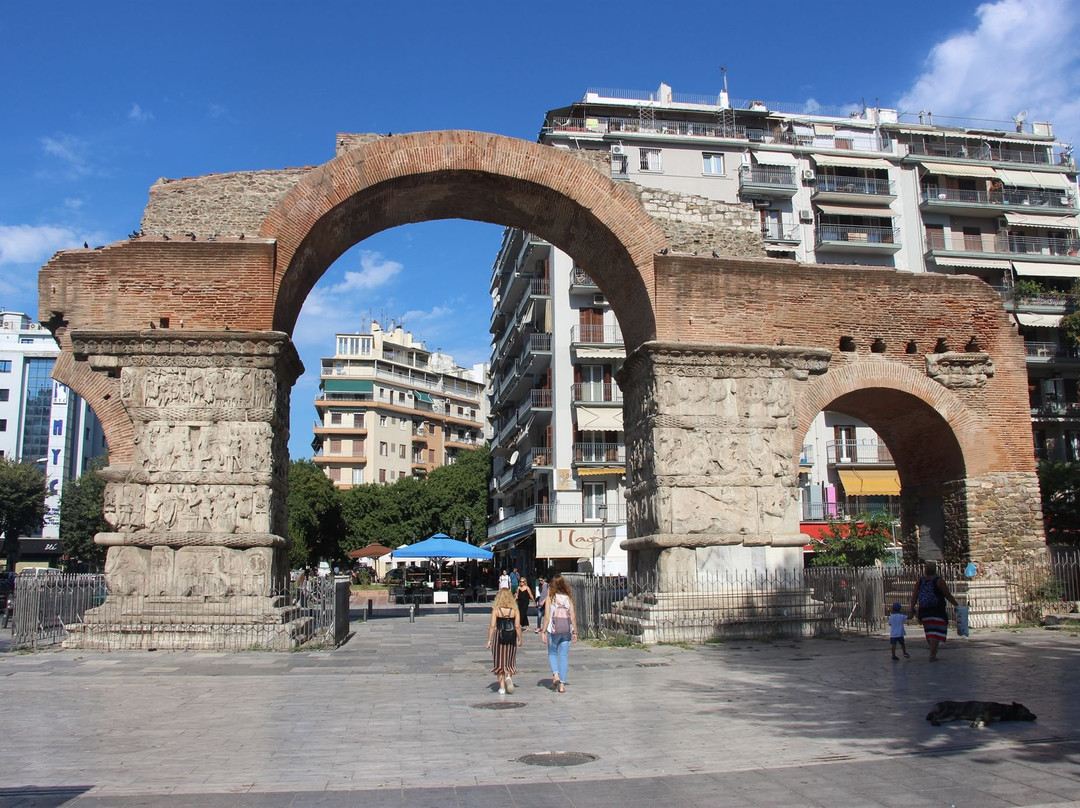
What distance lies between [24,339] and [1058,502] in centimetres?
6874

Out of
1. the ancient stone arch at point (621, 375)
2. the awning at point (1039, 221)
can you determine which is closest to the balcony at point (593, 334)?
the ancient stone arch at point (621, 375)

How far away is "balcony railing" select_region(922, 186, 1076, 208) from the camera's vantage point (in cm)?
3947

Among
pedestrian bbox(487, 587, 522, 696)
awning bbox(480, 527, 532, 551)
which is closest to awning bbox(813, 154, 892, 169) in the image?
awning bbox(480, 527, 532, 551)

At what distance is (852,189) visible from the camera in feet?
128

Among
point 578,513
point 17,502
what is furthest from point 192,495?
point 17,502

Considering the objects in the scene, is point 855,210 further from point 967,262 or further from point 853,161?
point 967,262

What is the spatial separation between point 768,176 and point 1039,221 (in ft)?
39.9

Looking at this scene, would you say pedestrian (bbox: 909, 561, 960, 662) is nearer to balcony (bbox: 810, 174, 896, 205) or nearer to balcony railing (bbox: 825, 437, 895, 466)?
balcony railing (bbox: 825, 437, 895, 466)

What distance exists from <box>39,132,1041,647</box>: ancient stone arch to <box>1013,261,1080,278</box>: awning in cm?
2434

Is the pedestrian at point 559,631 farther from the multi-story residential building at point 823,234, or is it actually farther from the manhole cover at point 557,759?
the multi-story residential building at point 823,234

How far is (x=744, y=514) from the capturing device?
1433 cm

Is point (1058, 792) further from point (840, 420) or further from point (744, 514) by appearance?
point (840, 420)

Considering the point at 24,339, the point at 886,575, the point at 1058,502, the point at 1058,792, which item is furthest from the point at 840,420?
the point at 24,339

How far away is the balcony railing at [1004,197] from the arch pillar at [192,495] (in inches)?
1336
